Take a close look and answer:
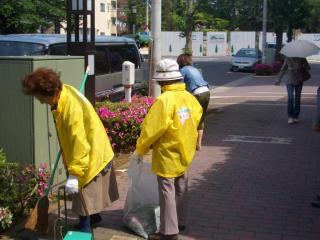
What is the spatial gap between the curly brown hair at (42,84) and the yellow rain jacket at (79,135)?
0.12m

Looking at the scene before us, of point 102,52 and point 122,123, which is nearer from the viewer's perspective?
point 122,123

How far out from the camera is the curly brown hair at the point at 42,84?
13.5ft

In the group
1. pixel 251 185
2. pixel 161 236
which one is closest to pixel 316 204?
pixel 251 185

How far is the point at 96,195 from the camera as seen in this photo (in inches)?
181

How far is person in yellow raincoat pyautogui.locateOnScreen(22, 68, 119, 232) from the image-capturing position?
416 centimetres

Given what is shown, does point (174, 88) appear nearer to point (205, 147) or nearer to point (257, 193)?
point (257, 193)

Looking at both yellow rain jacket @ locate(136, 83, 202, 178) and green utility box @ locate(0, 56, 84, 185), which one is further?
green utility box @ locate(0, 56, 84, 185)

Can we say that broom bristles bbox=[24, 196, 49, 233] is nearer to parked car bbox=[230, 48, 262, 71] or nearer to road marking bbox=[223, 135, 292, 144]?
road marking bbox=[223, 135, 292, 144]

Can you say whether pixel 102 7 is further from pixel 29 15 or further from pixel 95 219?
pixel 95 219

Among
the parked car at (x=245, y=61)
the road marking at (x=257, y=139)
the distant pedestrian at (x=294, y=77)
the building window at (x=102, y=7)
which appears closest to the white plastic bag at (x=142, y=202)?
the road marking at (x=257, y=139)

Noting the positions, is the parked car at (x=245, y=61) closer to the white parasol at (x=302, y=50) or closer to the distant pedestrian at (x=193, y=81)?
the white parasol at (x=302, y=50)

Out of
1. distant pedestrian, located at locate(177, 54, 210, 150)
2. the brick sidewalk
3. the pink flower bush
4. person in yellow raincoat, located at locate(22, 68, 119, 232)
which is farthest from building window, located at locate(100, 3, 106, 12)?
person in yellow raincoat, located at locate(22, 68, 119, 232)

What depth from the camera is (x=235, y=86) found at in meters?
23.3

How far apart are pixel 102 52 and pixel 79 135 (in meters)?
6.13
